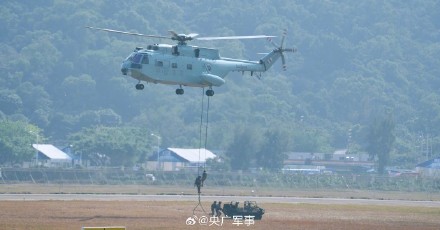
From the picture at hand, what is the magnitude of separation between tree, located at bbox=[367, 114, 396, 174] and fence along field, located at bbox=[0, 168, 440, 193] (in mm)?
27638

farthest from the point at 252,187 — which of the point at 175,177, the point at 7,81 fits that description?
the point at 7,81

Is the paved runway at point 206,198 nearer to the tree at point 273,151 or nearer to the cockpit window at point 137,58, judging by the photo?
the cockpit window at point 137,58

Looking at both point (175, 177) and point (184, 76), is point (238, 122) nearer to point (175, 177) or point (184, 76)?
point (175, 177)

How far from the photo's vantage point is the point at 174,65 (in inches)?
2795

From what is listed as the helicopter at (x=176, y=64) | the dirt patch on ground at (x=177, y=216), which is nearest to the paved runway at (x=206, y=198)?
the dirt patch on ground at (x=177, y=216)

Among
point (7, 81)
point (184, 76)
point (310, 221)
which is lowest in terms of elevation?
point (310, 221)

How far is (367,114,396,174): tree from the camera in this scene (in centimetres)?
14450

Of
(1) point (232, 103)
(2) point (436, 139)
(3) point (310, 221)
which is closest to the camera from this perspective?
(3) point (310, 221)

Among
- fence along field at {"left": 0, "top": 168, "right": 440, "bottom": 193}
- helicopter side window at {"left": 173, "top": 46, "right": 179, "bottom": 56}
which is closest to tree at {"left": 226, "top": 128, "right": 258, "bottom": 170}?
fence along field at {"left": 0, "top": 168, "right": 440, "bottom": 193}

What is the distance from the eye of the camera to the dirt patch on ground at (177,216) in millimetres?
64938

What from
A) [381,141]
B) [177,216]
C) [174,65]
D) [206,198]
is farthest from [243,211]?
[381,141]

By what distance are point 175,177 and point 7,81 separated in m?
93.4

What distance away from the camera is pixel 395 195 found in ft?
347

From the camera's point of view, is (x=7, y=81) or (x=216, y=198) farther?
(x=7, y=81)
